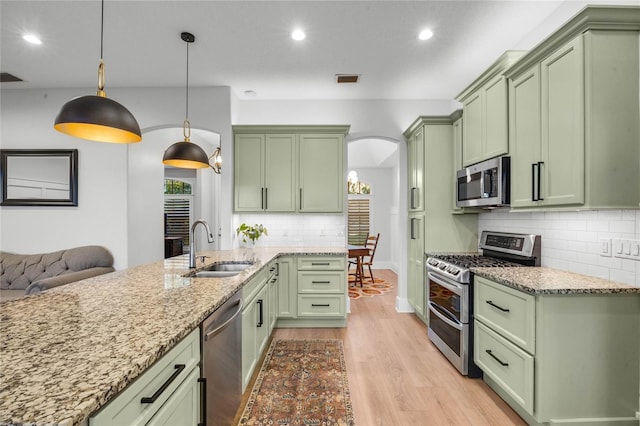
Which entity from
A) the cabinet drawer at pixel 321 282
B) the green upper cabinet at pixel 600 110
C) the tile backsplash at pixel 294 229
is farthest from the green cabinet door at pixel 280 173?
the green upper cabinet at pixel 600 110

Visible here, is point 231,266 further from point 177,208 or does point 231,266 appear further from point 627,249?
point 177,208

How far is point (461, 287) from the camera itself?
8.25 feet

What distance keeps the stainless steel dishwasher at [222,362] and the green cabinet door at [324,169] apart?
2.23 metres

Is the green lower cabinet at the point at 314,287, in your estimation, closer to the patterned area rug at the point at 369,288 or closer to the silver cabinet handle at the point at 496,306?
the patterned area rug at the point at 369,288

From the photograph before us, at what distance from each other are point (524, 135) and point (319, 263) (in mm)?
2317

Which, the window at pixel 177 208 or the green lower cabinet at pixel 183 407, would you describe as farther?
the window at pixel 177 208

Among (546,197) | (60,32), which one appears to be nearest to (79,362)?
(546,197)

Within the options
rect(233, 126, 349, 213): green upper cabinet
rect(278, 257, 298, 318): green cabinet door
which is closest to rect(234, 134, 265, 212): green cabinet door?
rect(233, 126, 349, 213): green upper cabinet

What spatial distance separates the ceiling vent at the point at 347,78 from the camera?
11.6ft

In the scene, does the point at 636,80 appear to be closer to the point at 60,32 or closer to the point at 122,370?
the point at 122,370

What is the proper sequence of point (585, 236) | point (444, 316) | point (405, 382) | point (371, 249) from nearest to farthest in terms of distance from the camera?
1. point (585, 236)
2. point (405, 382)
3. point (444, 316)
4. point (371, 249)

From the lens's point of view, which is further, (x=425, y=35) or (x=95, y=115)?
(x=425, y=35)

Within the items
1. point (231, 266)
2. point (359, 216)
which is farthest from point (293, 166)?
point (359, 216)

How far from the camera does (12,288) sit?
3.64 metres
